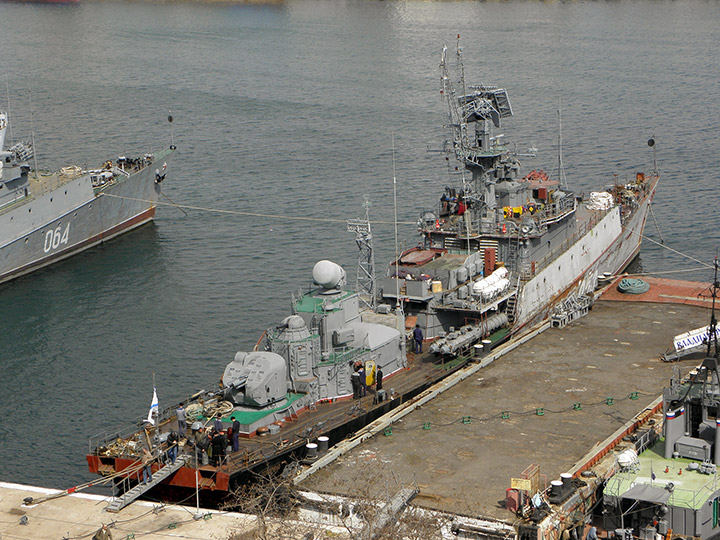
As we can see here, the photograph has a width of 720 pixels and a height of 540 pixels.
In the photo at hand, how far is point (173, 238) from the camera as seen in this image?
7162 centimetres

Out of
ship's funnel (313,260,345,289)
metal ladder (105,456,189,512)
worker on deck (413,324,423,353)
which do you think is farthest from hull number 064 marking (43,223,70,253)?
metal ladder (105,456,189,512)

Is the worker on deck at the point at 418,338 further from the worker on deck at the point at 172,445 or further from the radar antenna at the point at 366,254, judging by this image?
the worker on deck at the point at 172,445

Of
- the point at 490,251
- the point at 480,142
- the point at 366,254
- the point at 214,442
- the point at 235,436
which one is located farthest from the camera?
the point at 480,142

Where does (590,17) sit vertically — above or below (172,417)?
above

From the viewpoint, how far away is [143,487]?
104 feet

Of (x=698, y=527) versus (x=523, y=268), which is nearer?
(x=698, y=527)

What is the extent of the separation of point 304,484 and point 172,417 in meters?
7.66

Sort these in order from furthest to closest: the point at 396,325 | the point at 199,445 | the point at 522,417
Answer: the point at 396,325 < the point at 522,417 < the point at 199,445

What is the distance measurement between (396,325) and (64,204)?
35947 millimetres

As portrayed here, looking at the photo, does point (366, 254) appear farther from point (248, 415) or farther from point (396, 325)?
point (248, 415)

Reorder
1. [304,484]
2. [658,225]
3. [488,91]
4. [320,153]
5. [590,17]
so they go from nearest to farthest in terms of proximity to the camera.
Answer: [304,484], [488,91], [658,225], [320,153], [590,17]

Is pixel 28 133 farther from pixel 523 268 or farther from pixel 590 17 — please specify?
pixel 590 17

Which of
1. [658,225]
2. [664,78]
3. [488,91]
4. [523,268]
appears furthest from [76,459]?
[664,78]

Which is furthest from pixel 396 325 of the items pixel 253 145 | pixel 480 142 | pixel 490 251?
pixel 253 145
